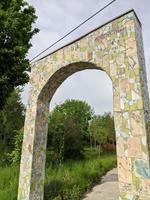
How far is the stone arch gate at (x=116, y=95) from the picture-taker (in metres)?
3.28

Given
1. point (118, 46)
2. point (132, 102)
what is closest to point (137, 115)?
point (132, 102)

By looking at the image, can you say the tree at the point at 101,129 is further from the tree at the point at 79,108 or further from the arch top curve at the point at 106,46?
the arch top curve at the point at 106,46

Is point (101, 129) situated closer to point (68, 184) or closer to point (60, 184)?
point (68, 184)

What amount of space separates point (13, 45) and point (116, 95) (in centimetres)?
511

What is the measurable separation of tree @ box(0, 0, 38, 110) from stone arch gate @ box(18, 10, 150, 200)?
7.27 feet

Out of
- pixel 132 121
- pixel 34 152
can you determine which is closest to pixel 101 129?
pixel 34 152

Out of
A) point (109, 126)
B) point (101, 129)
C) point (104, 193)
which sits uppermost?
point (109, 126)

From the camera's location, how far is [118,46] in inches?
153

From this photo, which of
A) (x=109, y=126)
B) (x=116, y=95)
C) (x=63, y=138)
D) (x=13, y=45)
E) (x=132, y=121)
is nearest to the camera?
(x=132, y=121)

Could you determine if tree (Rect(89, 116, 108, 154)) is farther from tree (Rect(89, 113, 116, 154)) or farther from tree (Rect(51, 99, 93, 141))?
tree (Rect(51, 99, 93, 141))

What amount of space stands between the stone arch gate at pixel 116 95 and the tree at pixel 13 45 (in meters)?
2.22

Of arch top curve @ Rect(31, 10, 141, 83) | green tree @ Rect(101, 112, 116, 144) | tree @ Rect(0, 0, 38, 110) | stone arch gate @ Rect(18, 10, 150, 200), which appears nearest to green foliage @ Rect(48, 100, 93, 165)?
tree @ Rect(0, 0, 38, 110)

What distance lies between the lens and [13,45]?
756cm

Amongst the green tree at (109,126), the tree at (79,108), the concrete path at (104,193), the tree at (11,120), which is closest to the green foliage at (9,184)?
the concrete path at (104,193)
